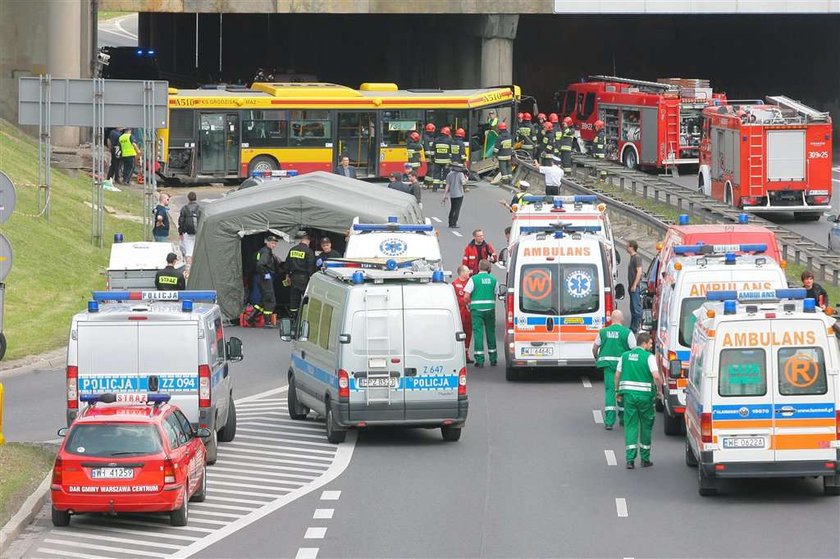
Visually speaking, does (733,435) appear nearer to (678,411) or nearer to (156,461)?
(678,411)

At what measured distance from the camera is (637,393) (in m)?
19.8

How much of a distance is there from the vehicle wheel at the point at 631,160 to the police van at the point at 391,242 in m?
27.4

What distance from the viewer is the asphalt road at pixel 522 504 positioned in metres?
A: 16.3

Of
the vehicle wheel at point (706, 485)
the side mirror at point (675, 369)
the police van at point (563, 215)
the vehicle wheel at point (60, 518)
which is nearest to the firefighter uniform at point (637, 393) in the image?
the side mirror at point (675, 369)

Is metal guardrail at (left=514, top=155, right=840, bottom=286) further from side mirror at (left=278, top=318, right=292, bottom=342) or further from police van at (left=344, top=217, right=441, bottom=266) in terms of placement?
side mirror at (left=278, top=318, right=292, bottom=342)

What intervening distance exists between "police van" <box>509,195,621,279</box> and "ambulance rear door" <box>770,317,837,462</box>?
9.70 meters

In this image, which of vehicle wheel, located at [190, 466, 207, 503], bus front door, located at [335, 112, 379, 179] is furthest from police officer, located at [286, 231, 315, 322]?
bus front door, located at [335, 112, 379, 179]

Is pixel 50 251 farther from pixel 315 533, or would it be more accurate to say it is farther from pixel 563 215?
pixel 315 533

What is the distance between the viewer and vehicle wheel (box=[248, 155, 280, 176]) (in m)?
49.1

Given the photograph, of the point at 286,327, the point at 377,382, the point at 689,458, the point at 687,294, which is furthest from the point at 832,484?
the point at 286,327

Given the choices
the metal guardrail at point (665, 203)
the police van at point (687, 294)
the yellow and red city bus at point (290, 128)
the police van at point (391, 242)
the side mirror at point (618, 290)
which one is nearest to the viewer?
the police van at point (687, 294)

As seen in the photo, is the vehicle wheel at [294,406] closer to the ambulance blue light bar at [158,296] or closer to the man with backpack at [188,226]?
the ambulance blue light bar at [158,296]

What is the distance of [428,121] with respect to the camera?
168 feet

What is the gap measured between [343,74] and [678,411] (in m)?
64.6
